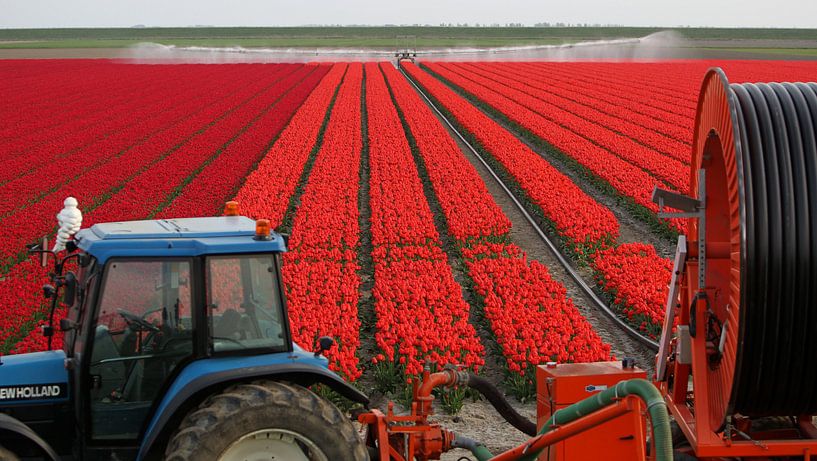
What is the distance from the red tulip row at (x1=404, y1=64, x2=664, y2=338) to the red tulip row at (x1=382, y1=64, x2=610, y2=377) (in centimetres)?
92

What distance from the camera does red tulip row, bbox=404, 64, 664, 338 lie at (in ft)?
51.4

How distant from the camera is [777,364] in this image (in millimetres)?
5062

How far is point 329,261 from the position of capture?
14148 mm

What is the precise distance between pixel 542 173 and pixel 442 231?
4817 mm

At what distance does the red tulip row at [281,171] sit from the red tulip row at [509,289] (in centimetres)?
315

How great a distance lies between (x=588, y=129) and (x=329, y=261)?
59.3ft

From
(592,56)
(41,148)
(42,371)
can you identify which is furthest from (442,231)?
(592,56)

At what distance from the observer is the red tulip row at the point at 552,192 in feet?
53.1

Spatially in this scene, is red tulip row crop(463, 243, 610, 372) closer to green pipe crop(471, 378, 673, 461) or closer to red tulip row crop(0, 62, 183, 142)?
green pipe crop(471, 378, 673, 461)

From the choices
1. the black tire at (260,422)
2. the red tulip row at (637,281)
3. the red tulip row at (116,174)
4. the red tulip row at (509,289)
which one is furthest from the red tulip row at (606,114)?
the black tire at (260,422)

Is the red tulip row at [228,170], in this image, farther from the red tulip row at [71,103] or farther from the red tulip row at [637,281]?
the red tulip row at [637,281]

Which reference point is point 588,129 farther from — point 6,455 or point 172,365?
point 6,455

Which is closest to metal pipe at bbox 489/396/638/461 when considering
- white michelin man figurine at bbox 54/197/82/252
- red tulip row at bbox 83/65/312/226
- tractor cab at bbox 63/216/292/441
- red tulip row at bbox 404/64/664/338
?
tractor cab at bbox 63/216/292/441

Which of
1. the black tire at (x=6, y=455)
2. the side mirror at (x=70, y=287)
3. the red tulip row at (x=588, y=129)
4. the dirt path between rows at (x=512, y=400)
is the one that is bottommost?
the dirt path between rows at (x=512, y=400)
